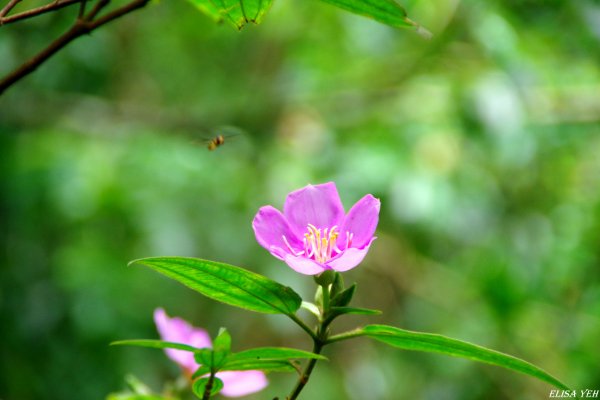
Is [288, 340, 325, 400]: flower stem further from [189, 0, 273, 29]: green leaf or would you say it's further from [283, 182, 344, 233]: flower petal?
[189, 0, 273, 29]: green leaf

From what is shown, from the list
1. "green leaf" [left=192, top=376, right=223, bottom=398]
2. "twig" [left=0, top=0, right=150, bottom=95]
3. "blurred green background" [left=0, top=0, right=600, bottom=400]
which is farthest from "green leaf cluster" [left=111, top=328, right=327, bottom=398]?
"blurred green background" [left=0, top=0, right=600, bottom=400]

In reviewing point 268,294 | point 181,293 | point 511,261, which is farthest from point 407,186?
point 268,294

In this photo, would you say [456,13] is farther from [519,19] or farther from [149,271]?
[149,271]

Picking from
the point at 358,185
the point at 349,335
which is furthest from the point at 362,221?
the point at 358,185

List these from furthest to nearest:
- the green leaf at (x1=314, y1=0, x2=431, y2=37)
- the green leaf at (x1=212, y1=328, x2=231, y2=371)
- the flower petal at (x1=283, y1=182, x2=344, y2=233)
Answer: the flower petal at (x1=283, y1=182, x2=344, y2=233) → the green leaf at (x1=314, y1=0, x2=431, y2=37) → the green leaf at (x1=212, y1=328, x2=231, y2=371)

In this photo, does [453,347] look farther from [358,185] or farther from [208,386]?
[358,185]

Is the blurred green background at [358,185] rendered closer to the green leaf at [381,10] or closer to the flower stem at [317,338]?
the green leaf at [381,10]
